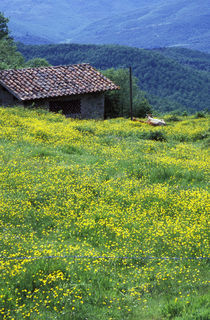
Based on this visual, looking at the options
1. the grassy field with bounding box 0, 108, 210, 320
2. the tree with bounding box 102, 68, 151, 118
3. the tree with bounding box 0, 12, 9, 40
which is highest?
the tree with bounding box 0, 12, 9, 40

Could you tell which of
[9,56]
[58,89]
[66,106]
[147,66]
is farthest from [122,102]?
[147,66]

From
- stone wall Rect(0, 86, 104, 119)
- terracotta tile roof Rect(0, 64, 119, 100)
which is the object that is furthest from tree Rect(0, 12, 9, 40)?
stone wall Rect(0, 86, 104, 119)

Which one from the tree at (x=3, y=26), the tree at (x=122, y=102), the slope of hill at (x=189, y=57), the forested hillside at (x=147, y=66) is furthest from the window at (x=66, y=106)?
the slope of hill at (x=189, y=57)

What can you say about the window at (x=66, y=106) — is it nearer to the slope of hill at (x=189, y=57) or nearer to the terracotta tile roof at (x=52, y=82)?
the terracotta tile roof at (x=52, y=82)

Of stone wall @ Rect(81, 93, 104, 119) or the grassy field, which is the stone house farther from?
the grassy field

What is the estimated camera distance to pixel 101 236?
772cm

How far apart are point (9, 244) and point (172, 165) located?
7578mm

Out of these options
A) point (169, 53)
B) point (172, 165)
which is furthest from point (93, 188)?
point (169, 53)

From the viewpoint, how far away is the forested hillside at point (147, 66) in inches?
4149

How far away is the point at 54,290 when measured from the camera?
572 centimetres

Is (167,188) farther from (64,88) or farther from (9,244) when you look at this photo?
(64,88)

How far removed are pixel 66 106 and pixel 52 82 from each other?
204 centimetres

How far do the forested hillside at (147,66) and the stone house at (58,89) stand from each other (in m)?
75.4

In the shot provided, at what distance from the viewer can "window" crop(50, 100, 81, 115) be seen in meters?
27.2
